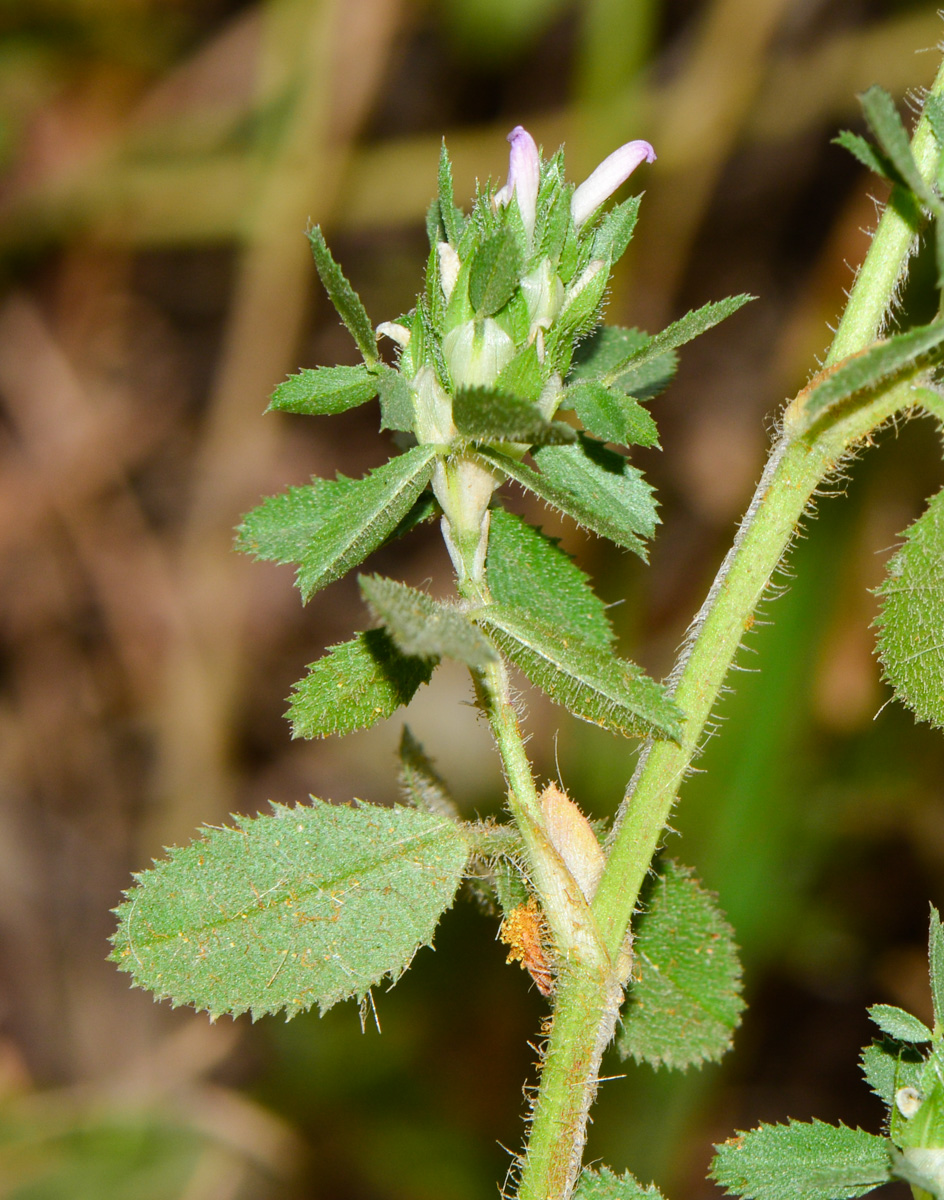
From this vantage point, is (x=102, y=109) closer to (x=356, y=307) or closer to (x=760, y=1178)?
(x=356, y=307)

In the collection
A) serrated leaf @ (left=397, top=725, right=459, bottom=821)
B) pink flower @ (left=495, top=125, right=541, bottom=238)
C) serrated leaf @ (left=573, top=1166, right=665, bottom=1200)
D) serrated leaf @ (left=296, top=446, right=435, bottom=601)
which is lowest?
serrated leaf @ (left=573, top=1166, right=665, bottom=1200)

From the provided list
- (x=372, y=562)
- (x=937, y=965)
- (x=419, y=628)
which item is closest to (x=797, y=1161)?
(x=937, y=965)

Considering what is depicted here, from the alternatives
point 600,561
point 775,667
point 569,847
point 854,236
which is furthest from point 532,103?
point 569,847

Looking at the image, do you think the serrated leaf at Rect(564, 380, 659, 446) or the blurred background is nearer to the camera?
the serrated leaf at Rect(564, 380, 659, 446)

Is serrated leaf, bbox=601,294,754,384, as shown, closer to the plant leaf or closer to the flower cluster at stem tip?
the flower cluster at stem tip

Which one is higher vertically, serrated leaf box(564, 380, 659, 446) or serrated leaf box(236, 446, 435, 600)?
serrated leaf box(236, 446, 435, 600)

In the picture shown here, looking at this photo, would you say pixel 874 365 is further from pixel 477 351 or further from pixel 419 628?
pixel 419 628

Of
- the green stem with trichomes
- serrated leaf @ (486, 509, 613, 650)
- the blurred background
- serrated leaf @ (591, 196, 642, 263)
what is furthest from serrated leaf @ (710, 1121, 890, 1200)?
the blurred background
